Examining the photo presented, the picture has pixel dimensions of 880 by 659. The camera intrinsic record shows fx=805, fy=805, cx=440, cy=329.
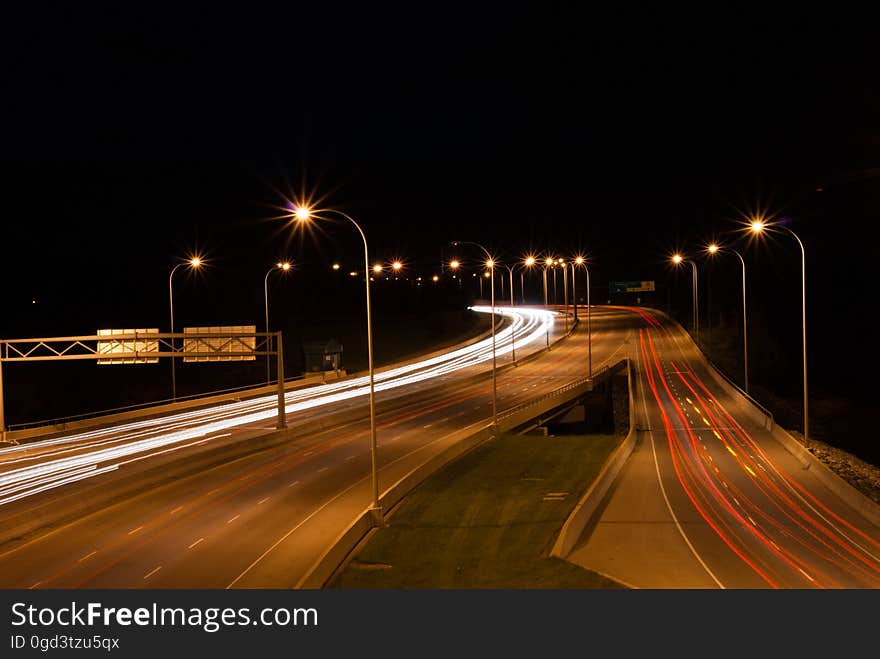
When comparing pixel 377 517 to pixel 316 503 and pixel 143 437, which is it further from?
pixel 143 437

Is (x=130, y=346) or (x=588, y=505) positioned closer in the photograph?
(x=588, y=505)

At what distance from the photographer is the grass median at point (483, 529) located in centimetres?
2173

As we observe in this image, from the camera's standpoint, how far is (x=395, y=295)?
149875mm

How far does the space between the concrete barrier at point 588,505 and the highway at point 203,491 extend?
7.20 meters

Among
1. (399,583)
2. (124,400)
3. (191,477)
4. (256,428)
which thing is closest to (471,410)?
(256,428)

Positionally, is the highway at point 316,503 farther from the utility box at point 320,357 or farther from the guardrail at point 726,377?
the utility box at point 320,357

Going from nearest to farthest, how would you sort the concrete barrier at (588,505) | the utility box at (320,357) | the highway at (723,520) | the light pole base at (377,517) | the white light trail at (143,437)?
1. the highway at (723,520)
2. the concrete barrier at (588,505)
3. the light pole base at (377,517)
4. the white light trail at (143,437)
5. the utility box at (320,357)

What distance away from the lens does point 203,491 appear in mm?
31062

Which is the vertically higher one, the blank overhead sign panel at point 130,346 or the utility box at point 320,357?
the blank overhead sign panel at point 130,346

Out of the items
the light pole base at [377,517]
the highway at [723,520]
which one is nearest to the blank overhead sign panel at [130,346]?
the light pole base at [377,517]

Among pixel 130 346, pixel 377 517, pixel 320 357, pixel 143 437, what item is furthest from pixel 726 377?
pixel 377 517

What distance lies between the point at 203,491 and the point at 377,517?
26.8ft

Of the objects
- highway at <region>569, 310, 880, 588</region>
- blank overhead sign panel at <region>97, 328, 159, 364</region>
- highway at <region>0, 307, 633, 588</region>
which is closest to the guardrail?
highway at <region>569, 310, 880, 588</region>

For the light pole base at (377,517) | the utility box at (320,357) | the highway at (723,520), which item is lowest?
the highway at (723,520)
